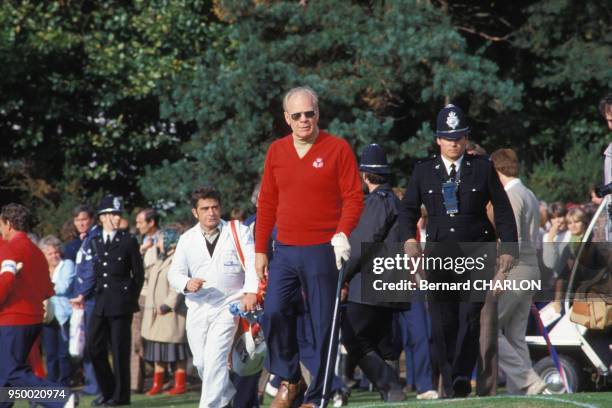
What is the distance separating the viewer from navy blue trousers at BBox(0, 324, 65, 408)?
39.1 ft

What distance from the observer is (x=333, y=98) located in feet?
74.2

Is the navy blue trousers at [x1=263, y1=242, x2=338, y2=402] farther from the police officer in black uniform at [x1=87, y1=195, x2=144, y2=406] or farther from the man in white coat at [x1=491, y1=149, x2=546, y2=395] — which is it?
the police officer in black uniform at [x1=87, y1=195, x2=144, y2=406]

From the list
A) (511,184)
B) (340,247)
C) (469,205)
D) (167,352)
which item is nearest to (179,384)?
(167,352)

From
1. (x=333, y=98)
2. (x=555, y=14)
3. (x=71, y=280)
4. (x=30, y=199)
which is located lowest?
(x=71, y=280)

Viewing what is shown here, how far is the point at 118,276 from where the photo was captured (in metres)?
14.7

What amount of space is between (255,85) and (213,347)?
A: 1236cm

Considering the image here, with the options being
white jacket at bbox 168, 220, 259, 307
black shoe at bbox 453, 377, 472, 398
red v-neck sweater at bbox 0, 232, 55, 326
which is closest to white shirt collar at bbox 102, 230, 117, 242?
red v-neck sweater at bbox 0, 232, 55, 326

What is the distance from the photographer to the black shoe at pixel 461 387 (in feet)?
32.7

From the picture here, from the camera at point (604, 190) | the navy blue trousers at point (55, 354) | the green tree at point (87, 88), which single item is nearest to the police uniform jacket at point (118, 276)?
the navy blue trousers at point (55, 354)

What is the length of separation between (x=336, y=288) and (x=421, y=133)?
46.3ft

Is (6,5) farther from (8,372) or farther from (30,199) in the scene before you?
(8,372)

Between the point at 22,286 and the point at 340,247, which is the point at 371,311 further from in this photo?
the point at 22,286

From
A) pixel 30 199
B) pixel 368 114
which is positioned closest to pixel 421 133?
pixel 368 114

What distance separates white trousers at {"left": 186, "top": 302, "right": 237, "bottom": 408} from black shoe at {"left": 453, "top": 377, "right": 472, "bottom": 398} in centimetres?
195
